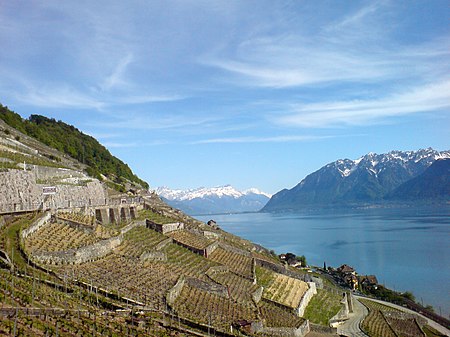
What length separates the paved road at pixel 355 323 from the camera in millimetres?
36250

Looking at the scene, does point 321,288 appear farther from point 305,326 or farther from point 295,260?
point 295,260

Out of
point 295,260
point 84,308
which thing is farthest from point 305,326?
point 295,260

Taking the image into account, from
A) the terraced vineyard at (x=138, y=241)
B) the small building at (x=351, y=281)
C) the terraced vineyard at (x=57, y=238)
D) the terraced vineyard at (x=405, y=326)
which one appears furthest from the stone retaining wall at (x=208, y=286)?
the small building at (x=351, y=281)

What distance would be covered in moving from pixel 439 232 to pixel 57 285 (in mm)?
137454

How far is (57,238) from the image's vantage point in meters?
27.7

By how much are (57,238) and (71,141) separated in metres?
70.7

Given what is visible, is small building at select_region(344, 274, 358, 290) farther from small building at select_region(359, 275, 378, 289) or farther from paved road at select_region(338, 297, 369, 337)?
paved road at select_region(338, 297, 369, 337)

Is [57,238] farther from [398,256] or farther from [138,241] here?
[398,256]

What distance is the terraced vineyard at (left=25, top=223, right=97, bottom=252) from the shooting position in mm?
25344

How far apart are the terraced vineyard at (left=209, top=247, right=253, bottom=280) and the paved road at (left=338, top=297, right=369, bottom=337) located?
932 centimetres

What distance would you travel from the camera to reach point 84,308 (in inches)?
730

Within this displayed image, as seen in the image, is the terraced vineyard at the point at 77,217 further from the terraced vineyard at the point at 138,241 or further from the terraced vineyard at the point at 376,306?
the terraced vineyard at the point at 376,306

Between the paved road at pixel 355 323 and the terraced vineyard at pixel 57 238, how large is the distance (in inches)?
870

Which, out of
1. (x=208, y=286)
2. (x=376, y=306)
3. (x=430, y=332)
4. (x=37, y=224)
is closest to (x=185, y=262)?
(x=208, y=286)
